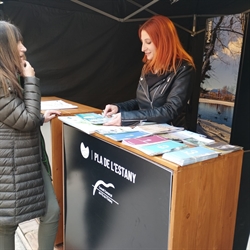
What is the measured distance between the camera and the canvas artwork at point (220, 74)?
3.11 m

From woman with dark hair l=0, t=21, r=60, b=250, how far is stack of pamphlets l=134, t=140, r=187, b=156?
0.48 metres

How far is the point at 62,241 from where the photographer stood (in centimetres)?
193

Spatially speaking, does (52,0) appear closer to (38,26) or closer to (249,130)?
(38,26)

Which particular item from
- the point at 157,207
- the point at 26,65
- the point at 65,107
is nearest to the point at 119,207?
the point at 157,207

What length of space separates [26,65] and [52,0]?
5.40ft

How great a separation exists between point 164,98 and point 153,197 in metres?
0.62

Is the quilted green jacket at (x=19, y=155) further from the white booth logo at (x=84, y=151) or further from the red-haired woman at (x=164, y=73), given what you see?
the red-haired woman at (x=164, y=73)

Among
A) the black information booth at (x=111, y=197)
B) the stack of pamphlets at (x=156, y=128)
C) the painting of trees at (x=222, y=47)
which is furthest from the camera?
the painting of trees at (x=222, y=47)

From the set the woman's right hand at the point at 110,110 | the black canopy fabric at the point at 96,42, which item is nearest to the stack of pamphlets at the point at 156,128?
the woman's right hand at the point at 110,110

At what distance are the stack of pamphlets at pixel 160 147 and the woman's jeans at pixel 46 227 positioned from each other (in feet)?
1.95

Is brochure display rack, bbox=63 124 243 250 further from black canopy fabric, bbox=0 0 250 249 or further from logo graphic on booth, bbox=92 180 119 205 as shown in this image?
black canopy fabric, bbox=0 0 250 249

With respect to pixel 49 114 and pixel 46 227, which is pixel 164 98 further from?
pixel 46 227

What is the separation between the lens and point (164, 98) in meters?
1.49

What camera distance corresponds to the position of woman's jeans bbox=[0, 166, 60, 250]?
1.33 meters
